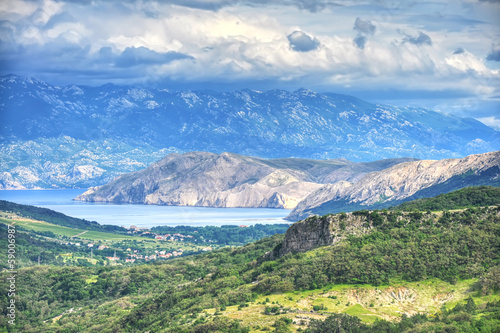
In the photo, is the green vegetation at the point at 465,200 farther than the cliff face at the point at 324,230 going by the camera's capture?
Yes

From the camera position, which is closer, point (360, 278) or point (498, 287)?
point (498, 287)

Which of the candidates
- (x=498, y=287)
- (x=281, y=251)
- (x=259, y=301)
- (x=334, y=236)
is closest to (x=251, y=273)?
(x=281, y=251)

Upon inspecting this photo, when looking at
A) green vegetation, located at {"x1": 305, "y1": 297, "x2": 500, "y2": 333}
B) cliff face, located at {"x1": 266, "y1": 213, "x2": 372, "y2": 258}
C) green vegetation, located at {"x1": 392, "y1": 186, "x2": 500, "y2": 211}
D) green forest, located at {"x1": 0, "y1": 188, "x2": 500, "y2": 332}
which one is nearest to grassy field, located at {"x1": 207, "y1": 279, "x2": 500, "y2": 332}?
green forest, located at {"x1": 0, "y1": 188, "x2": 500, "y2": 332}

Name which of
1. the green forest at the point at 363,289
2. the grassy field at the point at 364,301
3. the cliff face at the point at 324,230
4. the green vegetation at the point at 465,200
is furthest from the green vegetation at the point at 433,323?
the green vegetation at the point at 465,200

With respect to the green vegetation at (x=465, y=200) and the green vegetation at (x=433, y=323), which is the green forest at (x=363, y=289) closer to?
the green vegetation at (x=433, y=323)

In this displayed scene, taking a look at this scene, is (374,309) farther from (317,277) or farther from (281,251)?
(281,251)

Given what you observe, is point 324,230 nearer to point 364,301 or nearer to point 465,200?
point 364,301

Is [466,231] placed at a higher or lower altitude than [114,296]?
higher

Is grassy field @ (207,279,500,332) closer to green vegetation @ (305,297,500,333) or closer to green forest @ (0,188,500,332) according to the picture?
green forest @ (0,188,500,332)
